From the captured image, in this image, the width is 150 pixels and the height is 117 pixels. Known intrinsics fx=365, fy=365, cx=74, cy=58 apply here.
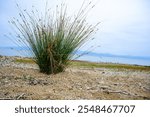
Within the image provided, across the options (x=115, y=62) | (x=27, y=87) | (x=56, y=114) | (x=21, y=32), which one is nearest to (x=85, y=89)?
(x=27, y=87)

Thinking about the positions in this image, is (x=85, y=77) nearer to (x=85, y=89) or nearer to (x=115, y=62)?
(x=85, y=89)

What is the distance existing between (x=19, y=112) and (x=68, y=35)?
175cm

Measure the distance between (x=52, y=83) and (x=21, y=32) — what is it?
40.5 inches

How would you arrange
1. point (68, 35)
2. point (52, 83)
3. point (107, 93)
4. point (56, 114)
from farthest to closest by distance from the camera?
point (68, 35), point (52, 83), point (107, 93), point (56, 114)

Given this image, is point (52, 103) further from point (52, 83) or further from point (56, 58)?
point (56, 58)

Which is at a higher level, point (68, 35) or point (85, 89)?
point (68, 35)

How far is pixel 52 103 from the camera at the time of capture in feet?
10.9

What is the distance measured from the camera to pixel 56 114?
314 centimetres

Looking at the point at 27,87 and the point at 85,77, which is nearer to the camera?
the point at 27,87

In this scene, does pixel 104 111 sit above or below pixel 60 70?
below

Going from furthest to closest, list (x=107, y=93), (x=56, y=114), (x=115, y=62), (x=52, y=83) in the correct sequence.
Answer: (x=115, y=62), (x=52, y=83), (x=107, y=93), (x=56, y=114)

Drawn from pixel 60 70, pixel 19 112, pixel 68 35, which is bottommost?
pixel 19 112

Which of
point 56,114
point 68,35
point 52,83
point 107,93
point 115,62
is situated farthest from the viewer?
point 115,62

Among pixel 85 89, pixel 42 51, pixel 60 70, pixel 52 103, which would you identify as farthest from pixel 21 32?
pixel 52 103
